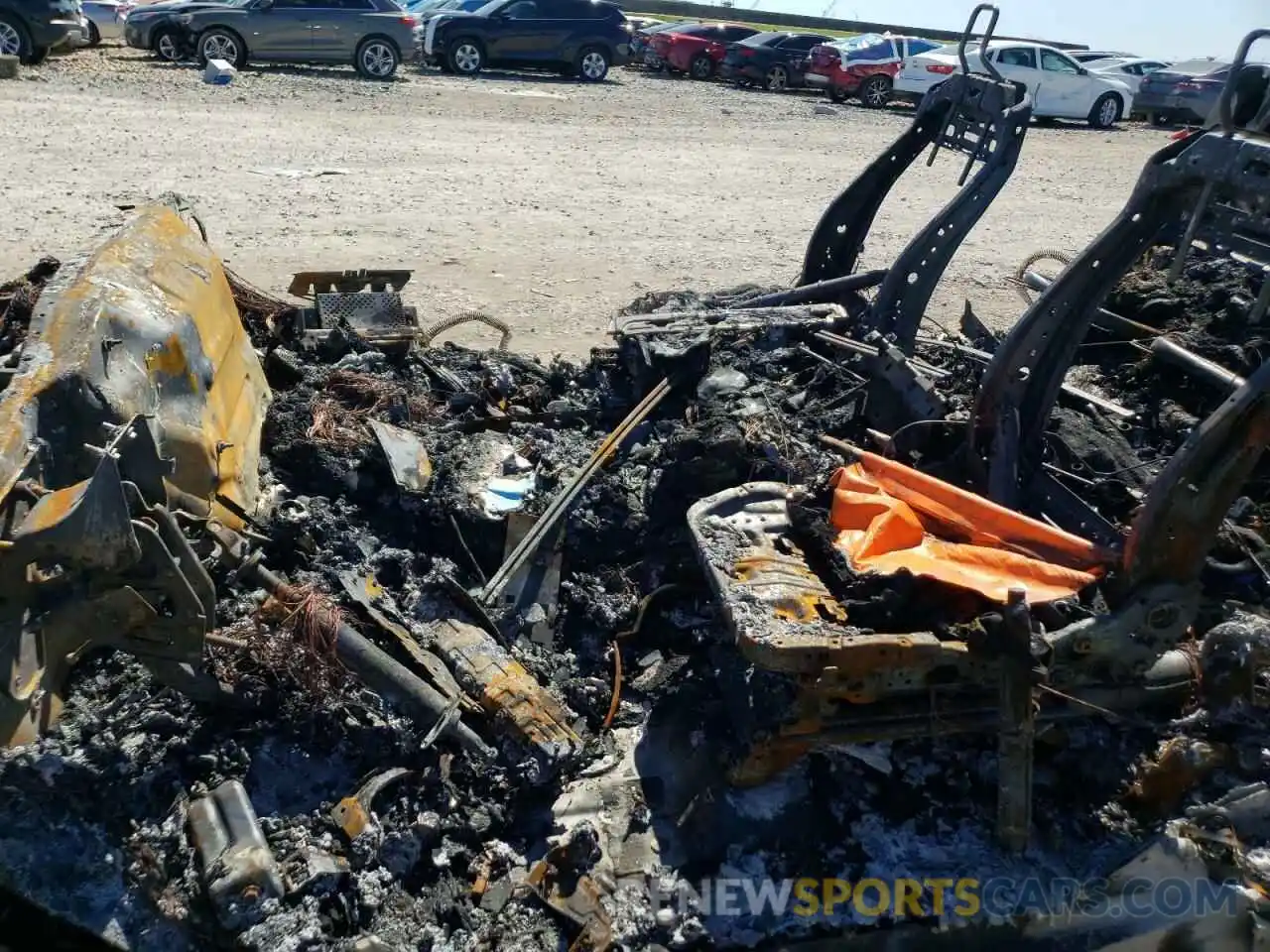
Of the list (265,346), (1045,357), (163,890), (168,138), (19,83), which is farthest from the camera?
(19,83)

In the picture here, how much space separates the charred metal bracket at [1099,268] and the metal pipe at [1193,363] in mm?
1070

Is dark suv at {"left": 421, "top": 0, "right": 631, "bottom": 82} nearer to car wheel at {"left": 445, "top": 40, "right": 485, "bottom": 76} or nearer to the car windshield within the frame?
car wheel at {"left": 445, "top": 40, "right": 485, "bottom": 76}

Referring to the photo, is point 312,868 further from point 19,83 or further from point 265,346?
point 19,83

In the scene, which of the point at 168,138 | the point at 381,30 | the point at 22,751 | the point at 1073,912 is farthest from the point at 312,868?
the point at 381,30

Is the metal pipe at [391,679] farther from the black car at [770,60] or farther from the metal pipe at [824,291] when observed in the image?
the black car at [770,60]

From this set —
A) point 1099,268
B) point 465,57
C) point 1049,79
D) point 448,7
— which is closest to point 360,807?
point 1099,268

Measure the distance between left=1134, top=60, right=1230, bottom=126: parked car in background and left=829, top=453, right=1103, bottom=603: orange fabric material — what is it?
851 inches

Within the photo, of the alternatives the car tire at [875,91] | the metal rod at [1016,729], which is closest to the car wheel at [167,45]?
the car tire at [875,91]

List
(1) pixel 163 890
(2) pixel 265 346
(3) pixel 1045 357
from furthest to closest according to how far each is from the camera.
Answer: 1. (2) pixel 265 346
2. (3) pixel 1045 357
3. (1) pixel 163 890

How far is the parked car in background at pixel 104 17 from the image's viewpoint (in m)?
18.5

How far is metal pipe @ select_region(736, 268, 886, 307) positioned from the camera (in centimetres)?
586

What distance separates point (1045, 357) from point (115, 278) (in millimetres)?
3770

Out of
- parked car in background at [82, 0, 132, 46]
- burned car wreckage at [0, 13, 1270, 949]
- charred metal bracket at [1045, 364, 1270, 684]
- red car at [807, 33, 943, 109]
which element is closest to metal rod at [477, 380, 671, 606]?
burned car wreckage at [0, 13, 1270, 949]

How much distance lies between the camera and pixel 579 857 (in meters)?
3.23
